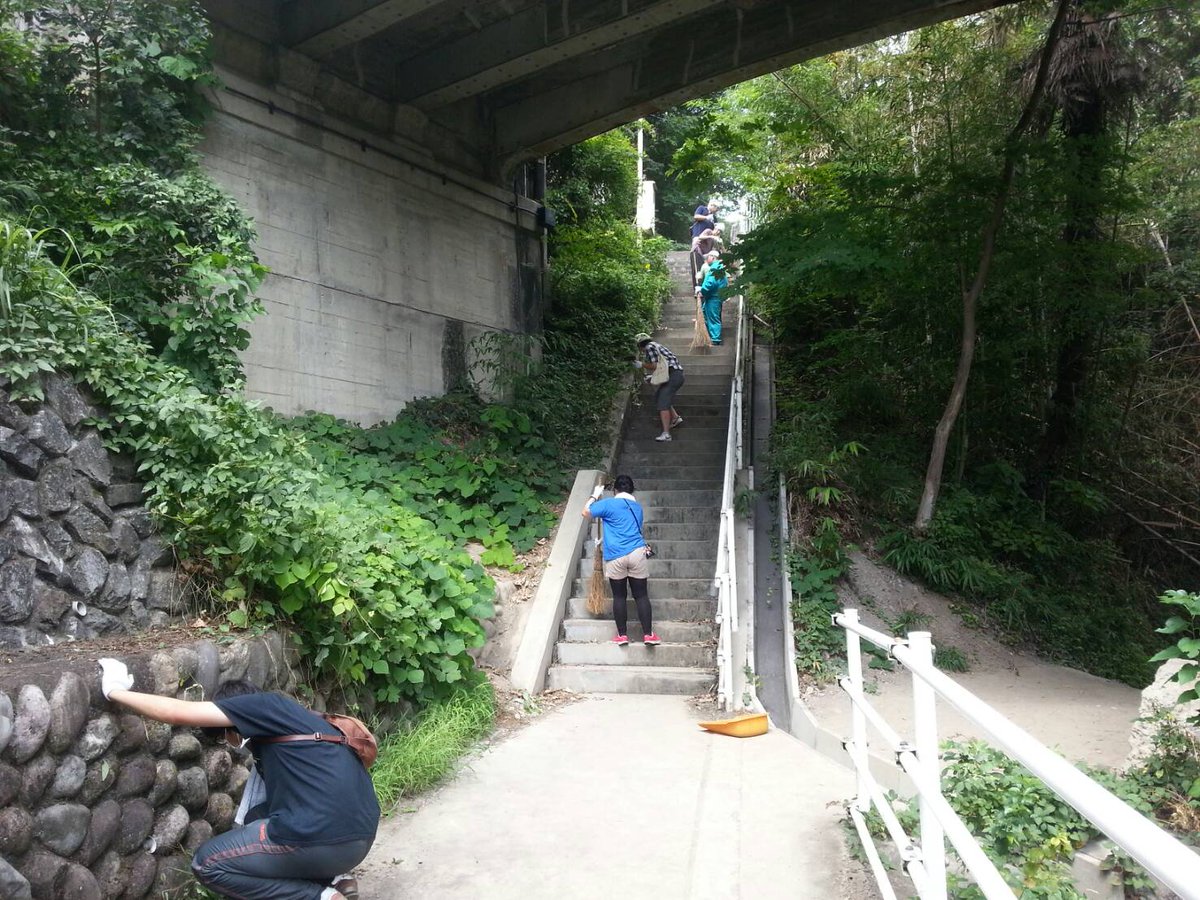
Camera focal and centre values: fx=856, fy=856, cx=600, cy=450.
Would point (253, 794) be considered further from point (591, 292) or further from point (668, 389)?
point (591, 292)

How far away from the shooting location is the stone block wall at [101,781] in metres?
2.84

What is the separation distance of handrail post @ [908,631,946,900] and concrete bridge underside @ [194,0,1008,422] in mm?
7311

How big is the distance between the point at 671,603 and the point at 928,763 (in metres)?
5.34

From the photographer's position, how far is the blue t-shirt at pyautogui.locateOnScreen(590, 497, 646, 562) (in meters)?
7.31

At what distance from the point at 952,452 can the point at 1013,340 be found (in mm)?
1505

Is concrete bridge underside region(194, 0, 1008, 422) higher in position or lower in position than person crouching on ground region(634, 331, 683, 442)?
higher

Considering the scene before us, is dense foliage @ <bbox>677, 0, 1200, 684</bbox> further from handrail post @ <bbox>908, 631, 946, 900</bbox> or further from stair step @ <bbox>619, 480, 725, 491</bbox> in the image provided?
handrail post @ <bbox>908, 631, 946, 900</bbox>

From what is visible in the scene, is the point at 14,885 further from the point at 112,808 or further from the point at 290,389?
the point at 290,389

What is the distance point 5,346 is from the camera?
4.12 m

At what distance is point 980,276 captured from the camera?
8.84 meters

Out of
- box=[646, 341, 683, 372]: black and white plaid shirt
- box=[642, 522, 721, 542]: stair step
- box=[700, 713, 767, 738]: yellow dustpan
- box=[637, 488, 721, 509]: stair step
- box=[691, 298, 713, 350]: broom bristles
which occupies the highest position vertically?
box=[691, 298, 713, 350]: broom bristles

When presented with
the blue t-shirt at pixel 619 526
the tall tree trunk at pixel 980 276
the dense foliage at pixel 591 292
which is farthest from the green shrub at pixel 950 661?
the dense foliage at pixel 591 292

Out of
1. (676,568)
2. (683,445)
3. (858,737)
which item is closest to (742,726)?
(858,737)

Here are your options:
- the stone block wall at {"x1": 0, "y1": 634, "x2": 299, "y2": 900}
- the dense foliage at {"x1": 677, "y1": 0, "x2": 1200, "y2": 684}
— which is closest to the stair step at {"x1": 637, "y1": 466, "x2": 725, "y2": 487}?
the dense foliage at {"x1": 677, "y1": 0, "x2": 1200, "y2": 684}
